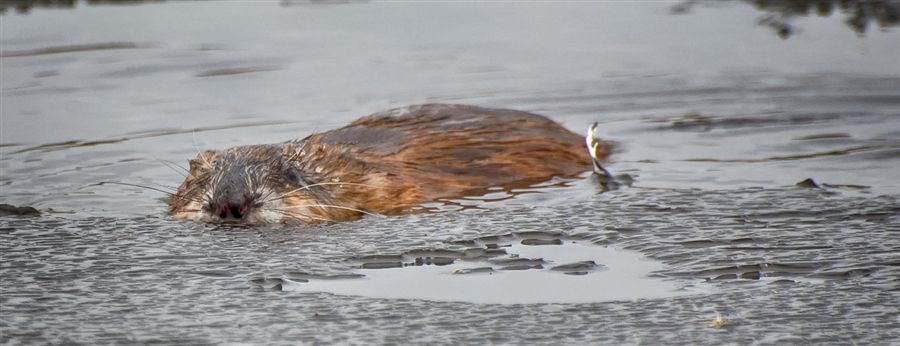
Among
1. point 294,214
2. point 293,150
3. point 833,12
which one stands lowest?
point 294,214

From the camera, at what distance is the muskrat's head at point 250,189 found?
5820 millimetres

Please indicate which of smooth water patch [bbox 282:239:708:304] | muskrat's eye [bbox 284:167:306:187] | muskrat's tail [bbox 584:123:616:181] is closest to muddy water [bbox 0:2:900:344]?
smooth water patch [bbox 282:239:708:304]

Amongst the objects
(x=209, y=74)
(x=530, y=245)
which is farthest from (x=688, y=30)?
(x=530, y=245)

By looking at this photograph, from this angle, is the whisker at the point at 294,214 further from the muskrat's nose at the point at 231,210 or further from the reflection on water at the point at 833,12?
the reflection on water at the point at 833,12

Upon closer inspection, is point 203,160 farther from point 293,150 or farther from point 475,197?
point 475,197

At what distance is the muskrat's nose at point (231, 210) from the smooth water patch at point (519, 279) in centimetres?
105

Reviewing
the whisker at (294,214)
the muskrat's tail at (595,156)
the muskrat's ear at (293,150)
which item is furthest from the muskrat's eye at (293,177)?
the muskrat's tail at (595,156)

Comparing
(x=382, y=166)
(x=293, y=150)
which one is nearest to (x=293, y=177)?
(x=293, y=150)

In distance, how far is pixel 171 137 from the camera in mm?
8320

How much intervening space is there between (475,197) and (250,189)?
1188mm

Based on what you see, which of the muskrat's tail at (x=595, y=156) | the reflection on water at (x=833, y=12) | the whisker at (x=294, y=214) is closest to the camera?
the whisker at (x=294, y=214)

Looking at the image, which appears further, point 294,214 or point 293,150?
point 293,150

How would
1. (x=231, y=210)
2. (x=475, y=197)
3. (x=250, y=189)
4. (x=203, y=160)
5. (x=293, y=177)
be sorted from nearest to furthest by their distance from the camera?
(x=231, y=210)
(x=250, y=189)
(x=293, y=177)
(x=203, y=160)
(x=475, y=197)

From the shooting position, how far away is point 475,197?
6441 millimetres
